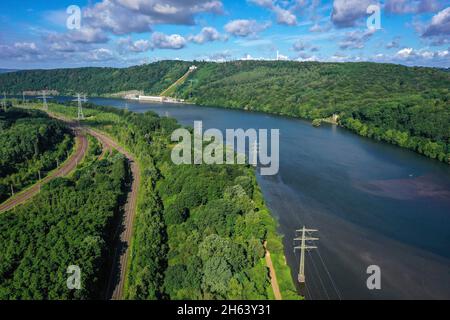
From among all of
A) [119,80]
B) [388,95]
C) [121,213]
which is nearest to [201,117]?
[388,95]

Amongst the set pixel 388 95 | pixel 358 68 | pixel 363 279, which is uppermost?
pixel 358 68

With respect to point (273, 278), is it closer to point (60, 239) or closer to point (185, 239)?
point (185, 239)

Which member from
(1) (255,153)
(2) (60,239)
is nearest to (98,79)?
(1) (255,153)

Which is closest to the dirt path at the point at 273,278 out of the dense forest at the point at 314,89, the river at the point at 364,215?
the river at the point at 364,215

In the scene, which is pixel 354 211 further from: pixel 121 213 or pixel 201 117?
pixel 201 117

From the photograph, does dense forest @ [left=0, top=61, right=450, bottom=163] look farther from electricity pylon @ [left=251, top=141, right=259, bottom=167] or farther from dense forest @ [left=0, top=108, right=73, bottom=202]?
dense forest @ [left=0, top=108, right=73, bottom=202]

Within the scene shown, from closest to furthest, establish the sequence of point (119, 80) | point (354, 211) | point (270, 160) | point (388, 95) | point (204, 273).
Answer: point (204, 273), point (354, 211), point (270, 160), point (388, 95), point (119, 80)

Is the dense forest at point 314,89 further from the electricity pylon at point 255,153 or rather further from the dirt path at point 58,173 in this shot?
the dirt path at point 58,173

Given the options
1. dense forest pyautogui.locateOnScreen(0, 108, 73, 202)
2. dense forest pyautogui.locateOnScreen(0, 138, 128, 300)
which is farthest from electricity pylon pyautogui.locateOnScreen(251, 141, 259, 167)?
dense forest pyautogui.locateOnScreen(0, 108, 73, 202)
